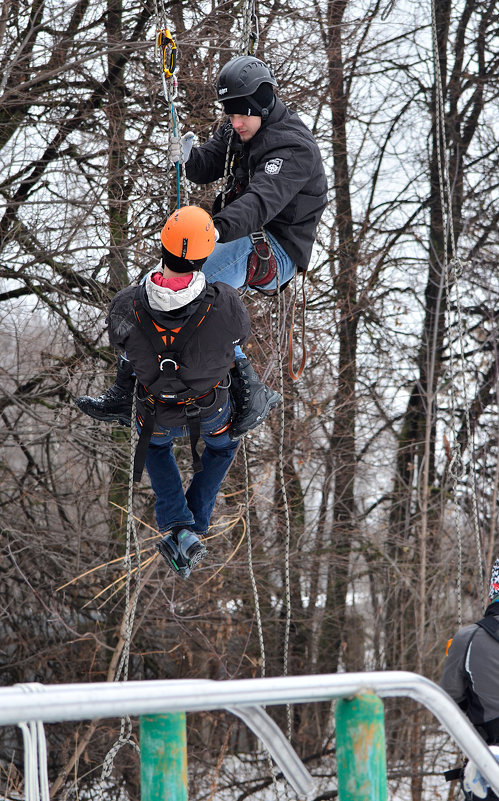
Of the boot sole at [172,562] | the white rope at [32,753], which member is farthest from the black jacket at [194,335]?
the white rope at [32,753]

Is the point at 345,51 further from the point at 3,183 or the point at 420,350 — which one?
the point at 3,183

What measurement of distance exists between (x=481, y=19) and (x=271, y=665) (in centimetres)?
997

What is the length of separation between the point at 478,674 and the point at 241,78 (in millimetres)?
2749

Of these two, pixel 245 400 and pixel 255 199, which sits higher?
pixel 255 199

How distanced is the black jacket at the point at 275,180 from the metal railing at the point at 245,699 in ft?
7.90

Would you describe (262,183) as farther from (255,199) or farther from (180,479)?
(180,479)

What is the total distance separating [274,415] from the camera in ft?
31.7

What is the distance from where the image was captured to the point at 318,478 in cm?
1190

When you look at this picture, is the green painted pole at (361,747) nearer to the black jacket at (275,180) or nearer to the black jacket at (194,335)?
the black jacket at (194,335)

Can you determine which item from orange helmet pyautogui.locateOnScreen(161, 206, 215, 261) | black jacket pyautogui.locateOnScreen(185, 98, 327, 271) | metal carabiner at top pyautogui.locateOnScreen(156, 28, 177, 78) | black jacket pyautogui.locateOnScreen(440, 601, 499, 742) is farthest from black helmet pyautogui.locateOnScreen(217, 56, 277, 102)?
black jacket pyautogui.locateOnScreen(440, 601, 499, 742)

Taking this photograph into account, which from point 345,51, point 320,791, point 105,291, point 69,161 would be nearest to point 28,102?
point 69,161

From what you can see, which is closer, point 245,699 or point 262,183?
point 245,699

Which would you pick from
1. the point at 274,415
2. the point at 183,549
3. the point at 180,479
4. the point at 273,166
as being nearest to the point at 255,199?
the point at 273,166

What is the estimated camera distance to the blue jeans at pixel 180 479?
161 inches
